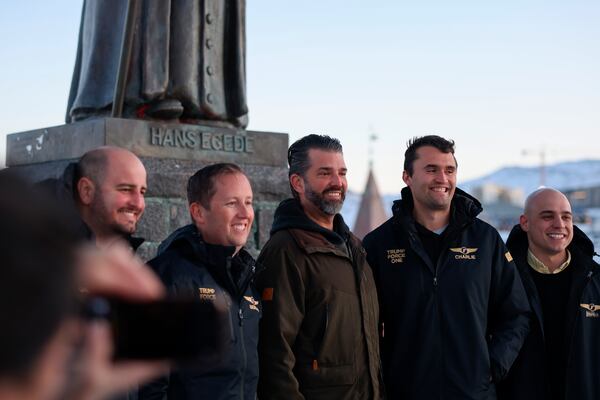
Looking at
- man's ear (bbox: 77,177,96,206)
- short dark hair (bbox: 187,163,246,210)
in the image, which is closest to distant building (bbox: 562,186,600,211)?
short dark hair (bbox: 187,163,246,210)

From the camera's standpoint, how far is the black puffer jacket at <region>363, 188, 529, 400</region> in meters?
4.11

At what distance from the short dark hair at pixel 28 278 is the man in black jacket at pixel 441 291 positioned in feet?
11.5

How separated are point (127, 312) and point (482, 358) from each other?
3504 mm

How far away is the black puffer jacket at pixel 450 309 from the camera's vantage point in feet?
13.5

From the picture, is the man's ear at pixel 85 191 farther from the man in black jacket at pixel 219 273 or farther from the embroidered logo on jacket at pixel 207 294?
the embroidered logo on jacket at pixel 207 294

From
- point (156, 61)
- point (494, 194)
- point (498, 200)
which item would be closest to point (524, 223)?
point (156, 61)

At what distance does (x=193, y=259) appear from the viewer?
3.46 meters

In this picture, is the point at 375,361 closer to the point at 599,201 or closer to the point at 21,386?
the point at 21,386

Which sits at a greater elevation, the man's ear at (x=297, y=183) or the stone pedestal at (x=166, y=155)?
the stone pedestal at (x=166, y=155)

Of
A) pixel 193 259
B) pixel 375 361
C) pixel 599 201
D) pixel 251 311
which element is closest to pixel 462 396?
pixel 375 361

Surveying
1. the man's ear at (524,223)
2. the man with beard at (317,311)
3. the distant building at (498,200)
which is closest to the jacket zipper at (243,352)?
the man with beard at (317,311)

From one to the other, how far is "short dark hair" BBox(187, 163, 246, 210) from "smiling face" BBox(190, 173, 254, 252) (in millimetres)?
17

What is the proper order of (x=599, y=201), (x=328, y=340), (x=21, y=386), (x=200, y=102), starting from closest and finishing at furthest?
1. (x=21, y=386)
2. (x=328, y=340)
3. (x=200, y=102)
4. (x=599, y=201)

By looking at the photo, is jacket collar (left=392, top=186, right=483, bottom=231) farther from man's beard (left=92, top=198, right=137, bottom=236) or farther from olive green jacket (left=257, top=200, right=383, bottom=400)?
man's beard (left=92, top=198, right=137, bottom=236)
